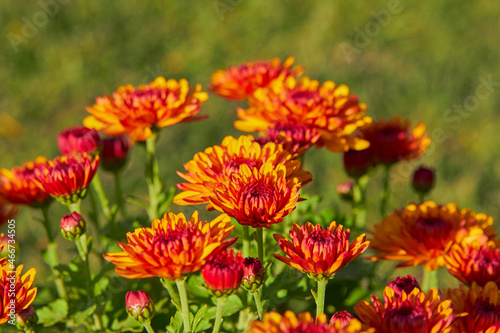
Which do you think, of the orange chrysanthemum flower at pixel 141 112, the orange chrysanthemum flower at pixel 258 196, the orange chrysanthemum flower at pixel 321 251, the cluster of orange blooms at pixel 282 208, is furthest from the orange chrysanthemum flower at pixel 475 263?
the orange chrysanthemum flower at pixel 141 112

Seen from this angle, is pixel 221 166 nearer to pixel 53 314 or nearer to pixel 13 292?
pixel 13 292

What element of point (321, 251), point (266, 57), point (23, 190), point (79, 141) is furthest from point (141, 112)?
point (266, 57)

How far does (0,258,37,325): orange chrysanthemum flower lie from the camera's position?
1.09 m

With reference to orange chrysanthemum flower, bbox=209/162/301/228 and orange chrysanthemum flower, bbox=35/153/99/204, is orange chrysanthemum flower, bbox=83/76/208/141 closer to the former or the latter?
orange chrysanthemum flower, bbox=35/153/99/204

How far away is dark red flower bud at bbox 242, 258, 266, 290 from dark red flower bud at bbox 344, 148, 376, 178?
2.48 feet

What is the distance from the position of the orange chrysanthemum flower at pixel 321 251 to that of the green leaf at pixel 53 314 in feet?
2.30

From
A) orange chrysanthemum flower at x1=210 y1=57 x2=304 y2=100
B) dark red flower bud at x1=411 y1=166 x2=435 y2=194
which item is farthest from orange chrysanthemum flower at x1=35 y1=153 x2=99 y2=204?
dark red flower bud at x1=411 y1=166 x2=435 y2=194

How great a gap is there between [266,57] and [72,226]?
3277 mm

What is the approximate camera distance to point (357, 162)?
5.96 feet

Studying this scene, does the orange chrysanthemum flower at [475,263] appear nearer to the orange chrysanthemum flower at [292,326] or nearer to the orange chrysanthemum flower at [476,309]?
the orange chrysanthemum flower at [476,309]

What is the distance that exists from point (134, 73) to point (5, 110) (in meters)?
0.93

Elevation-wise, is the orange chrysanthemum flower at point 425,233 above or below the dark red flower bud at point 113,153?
below

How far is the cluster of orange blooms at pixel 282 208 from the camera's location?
1.04m

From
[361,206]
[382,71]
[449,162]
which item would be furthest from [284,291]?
[382,71]
